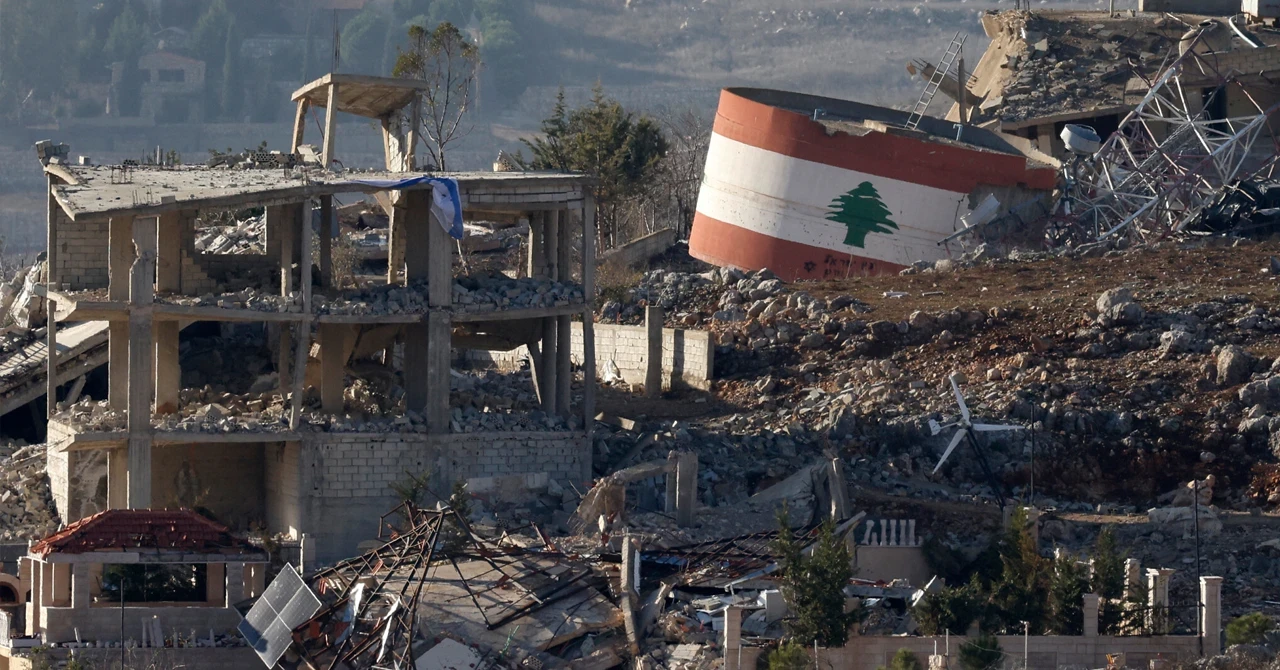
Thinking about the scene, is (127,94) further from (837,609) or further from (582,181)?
(837,609)

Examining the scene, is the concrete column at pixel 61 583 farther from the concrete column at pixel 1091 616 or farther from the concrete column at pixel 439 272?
the concrete column at pixel 1091 616

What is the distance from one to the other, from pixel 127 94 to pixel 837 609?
114381mm

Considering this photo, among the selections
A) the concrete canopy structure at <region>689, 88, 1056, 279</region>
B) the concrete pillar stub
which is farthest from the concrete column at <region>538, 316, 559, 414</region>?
the concrete canopy structure at <region>689, 88, 1056, 279</region>

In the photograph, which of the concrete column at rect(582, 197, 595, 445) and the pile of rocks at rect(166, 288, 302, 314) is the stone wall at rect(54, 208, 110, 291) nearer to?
the pile of rocks at rect(166, 288, 302, 314)

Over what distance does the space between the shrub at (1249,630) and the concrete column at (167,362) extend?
16.1 metres

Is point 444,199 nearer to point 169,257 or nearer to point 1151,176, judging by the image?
point 169,257

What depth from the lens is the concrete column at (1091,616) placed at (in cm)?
2722

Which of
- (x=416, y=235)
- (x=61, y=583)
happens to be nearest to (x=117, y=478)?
(x=61, y=583)

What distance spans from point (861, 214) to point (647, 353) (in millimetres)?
9389

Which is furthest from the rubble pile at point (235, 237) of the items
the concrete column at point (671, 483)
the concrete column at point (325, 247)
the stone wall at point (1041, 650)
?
the stone wall at point (1041, 650)

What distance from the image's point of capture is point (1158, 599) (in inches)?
1116

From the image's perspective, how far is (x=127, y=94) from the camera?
13688cm

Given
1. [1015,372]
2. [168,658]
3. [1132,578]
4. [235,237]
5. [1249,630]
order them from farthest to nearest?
1. [235,237]
2. [1015,372]
3. [168,658]
4. [1132,578]
5. [1249,630]

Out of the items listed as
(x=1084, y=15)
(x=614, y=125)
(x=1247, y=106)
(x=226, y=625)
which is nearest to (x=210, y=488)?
(x=226, y=625)
